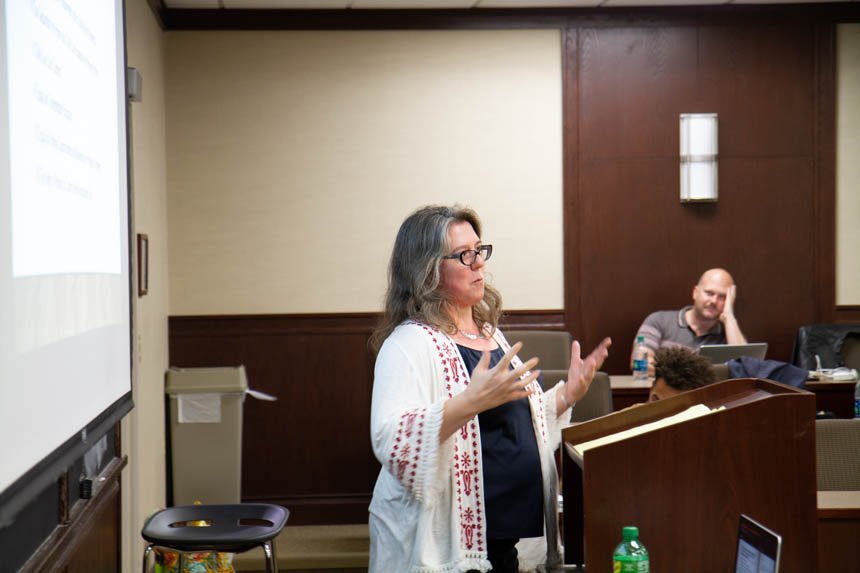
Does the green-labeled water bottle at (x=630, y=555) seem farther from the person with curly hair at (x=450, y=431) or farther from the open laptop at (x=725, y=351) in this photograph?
the open laptop at (x=725, y=351)

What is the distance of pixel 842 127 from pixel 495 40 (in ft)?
7.31

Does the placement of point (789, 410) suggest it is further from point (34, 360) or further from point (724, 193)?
point (724, 193)

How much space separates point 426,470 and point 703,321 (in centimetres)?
412

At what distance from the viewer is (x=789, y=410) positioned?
1.86 meters

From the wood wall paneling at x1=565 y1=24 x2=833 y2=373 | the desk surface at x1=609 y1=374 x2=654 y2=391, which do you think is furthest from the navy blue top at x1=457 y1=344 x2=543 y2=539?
the wood wall paneling at x1=565 y1=24 x2=833 y2=373

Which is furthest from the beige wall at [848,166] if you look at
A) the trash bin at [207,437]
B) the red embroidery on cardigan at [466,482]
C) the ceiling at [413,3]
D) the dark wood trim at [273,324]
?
the red embroidery on cardigan at [466,482]

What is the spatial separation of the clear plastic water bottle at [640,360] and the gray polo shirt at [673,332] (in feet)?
0.14

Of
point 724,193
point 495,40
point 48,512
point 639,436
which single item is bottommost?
point 48,512

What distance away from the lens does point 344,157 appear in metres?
6.07

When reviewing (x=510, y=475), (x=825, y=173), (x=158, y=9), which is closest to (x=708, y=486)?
(x=510, y=475)

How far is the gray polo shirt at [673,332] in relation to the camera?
5.90 meters

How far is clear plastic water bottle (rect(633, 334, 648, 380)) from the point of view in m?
5.64

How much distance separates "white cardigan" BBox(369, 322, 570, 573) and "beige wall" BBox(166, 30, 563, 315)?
3.78 m

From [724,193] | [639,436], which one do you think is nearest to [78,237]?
[639,436]
